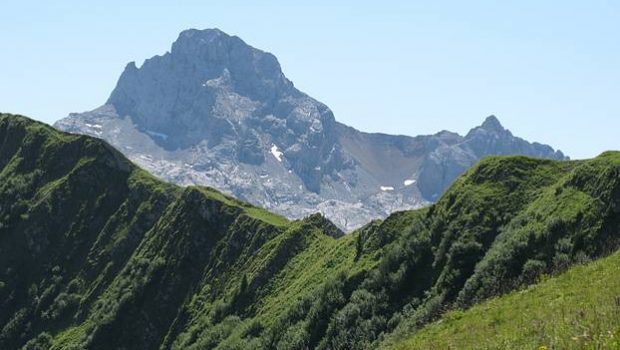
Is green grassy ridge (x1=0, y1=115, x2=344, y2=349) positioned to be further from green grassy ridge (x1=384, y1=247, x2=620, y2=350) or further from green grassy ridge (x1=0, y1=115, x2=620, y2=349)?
green grassy ridge (x1=384, y1=247, x2=620, y2=350)

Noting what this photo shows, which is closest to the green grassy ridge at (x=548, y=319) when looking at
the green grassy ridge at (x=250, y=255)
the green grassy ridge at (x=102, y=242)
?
the green grassy ridge at (x=250, y=255)

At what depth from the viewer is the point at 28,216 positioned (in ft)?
606

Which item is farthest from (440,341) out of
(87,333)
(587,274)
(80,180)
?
(80,180)

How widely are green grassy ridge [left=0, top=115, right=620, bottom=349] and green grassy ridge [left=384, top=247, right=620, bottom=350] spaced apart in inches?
411

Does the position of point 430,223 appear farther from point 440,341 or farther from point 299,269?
point 440,341

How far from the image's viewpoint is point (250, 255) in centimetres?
13650

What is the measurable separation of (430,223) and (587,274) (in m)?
57.3

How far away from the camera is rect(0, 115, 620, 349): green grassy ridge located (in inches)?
3105

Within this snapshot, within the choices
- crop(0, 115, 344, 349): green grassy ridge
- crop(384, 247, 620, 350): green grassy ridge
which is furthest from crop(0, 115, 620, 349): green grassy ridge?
crop(384, 247, 620, 350): green grassy ridge

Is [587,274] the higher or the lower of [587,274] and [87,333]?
the higher

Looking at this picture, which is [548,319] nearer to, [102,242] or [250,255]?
[250,255]

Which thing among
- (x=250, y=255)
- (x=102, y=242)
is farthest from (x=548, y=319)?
(x=102, y=242)

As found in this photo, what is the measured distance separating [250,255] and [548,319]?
10944cm

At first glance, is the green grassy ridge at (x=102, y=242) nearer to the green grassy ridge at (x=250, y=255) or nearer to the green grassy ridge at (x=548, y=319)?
the green grassy ridge at (x=250, y=255)
